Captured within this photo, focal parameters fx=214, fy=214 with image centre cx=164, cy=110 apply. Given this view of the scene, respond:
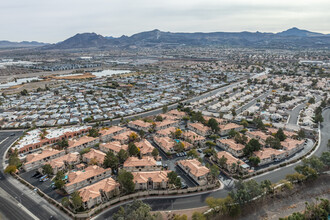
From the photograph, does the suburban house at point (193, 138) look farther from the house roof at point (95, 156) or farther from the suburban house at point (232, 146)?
the house roof at point (95, 156)

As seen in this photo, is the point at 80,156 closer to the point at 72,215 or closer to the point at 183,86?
the point at 72,215

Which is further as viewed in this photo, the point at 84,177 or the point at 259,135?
the point at 259,135

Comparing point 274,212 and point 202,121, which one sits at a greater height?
point 202,121

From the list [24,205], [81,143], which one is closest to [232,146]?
[81,143]

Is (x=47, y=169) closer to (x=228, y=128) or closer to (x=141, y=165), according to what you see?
(x=141, y=165)

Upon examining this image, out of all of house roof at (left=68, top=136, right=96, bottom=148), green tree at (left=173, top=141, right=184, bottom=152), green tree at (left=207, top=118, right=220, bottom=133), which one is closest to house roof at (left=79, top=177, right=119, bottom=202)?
green tree at (left=173, top=141, right=184, bottom=152)

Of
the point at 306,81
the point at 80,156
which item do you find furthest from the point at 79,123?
the point at 306,81

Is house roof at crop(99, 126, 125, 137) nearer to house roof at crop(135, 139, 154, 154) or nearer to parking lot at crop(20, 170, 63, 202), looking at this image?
house roof at crop(135, 139, 154, 154)

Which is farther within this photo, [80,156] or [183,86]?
[183,86]

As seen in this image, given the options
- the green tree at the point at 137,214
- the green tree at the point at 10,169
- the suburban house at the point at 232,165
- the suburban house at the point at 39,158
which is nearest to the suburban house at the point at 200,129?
the suburban house at the point at 232,165
